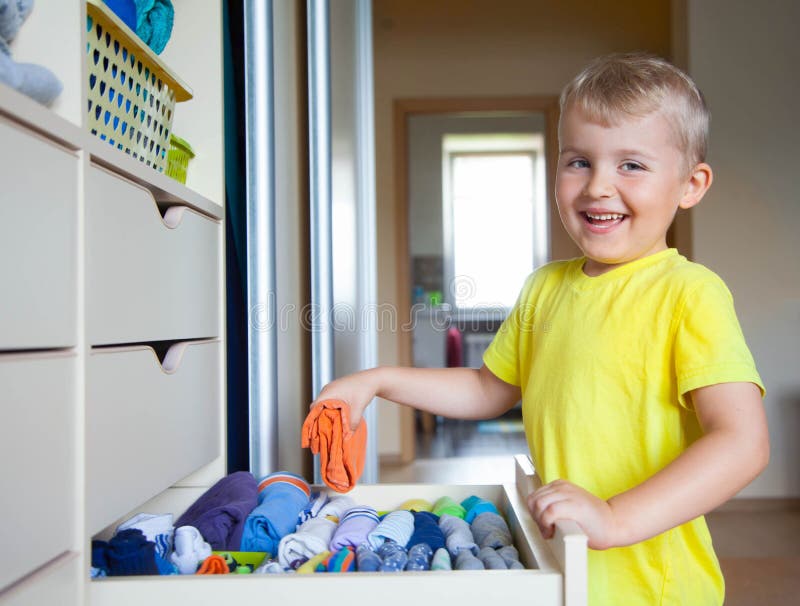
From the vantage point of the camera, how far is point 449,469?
407 cm

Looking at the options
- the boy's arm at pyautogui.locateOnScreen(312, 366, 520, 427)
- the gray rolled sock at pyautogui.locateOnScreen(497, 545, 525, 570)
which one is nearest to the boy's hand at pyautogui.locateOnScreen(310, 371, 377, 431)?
the boy's arm at pyautogui.locateOnScreen(312, 366, 520, 427)

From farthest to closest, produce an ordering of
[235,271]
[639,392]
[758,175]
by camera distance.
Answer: [758,175] < [235,271] < [639,392]

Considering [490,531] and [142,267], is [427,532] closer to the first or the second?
[490,531]

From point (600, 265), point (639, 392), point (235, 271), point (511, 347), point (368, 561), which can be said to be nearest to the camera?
point (368, 561)

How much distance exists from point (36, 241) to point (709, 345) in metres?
0.59

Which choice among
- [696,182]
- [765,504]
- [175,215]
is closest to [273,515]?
[175,215]

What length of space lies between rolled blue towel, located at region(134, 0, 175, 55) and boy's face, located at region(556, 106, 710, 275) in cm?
55

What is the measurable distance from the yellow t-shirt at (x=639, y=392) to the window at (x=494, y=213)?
5.17 meters

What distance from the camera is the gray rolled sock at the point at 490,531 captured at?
2.76 feet

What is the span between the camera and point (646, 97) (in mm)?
834

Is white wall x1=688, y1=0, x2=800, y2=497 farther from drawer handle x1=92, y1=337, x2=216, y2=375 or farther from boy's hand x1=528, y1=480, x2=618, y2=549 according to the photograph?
boy's hand x1=528, y1=480, x2=618, y2=549

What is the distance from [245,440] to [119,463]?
58 cm

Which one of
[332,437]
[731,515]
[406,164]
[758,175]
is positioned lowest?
[731,515]

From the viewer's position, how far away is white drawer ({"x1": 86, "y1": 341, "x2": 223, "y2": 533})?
0.70 metres
